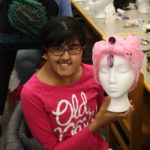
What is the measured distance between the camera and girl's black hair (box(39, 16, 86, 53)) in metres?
1.08

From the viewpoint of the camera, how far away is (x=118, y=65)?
981 mm

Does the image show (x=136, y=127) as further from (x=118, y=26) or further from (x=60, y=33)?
(x=118, y=26)

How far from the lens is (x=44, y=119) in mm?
1122

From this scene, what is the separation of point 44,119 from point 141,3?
7.26 ft

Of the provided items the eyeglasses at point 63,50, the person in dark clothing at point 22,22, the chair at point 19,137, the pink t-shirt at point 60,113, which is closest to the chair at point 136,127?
the pink t-shirt at point 60,113

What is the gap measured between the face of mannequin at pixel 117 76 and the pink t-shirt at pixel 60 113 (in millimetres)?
191

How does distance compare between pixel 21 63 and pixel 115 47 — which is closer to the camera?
pixel 115 47

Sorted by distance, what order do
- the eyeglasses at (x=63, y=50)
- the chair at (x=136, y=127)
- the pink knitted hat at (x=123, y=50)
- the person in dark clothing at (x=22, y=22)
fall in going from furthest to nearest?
the person in dark clothing at (x=22, y=22)
the chair at (x=136, y=127)
the eyeglasses at (x=63, y=50)
the pink knitted hat at (x=123, y=50)

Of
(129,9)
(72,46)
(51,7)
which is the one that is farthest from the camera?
(129,9)

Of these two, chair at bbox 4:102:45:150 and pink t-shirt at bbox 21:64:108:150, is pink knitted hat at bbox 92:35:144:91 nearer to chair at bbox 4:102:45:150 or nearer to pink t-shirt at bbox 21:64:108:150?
pink t-shirt at bbox 21:64:108:150

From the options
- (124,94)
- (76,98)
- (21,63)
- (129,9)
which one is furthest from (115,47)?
(129,9)

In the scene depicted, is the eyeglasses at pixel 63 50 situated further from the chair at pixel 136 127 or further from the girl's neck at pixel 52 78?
the chair at pixel 136 127

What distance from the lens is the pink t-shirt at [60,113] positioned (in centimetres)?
111

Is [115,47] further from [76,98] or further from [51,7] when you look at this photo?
[51,7]
